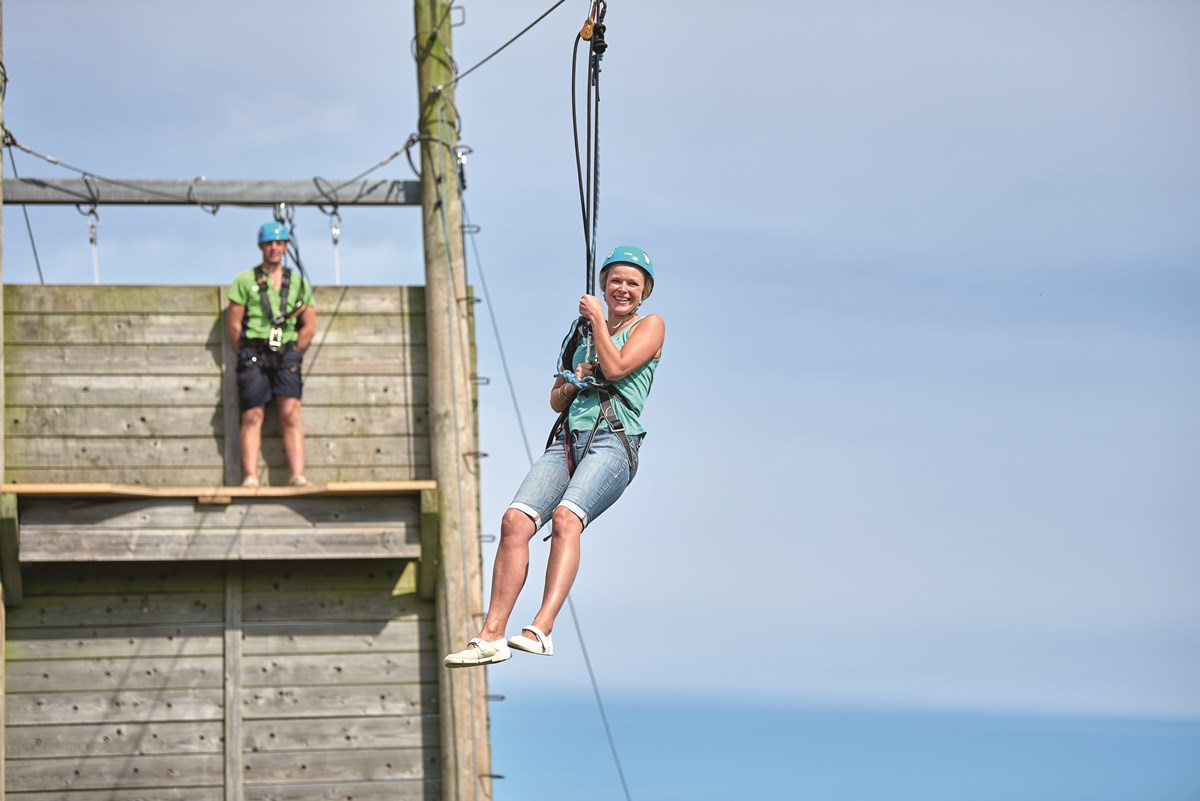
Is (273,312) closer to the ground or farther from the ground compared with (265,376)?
farther from the ground

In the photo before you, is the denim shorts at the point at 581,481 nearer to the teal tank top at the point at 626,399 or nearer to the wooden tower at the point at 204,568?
the teal tank top at the point at 626,399

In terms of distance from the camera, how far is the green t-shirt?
12.2 metres

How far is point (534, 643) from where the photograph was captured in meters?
6.67

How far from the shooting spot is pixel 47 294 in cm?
1259

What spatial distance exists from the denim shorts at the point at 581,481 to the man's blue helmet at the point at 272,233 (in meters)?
5.70

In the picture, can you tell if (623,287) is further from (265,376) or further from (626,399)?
(265,376)

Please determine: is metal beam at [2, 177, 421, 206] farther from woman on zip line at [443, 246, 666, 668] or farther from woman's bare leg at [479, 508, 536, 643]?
woman's bare leg at [479, 508, 536, 643]

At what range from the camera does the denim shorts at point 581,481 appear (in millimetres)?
6930

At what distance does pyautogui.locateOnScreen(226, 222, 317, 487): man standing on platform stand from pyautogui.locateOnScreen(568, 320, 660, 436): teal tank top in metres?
5.33

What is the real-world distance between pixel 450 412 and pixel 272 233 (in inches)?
74.3

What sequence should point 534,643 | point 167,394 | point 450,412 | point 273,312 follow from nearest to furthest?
point 534,643 → point 273,312 → point 450,412 → point 167,394

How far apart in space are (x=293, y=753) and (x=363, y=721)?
56 cm

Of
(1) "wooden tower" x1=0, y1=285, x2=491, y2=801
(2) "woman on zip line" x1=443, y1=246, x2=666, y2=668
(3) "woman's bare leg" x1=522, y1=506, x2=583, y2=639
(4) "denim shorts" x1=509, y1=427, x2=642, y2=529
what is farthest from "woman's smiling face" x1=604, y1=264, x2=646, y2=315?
(1) "wooden tower" x1=0, y1=285, x2=491, y2=801

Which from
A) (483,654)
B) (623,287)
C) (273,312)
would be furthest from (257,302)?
(483,654)
